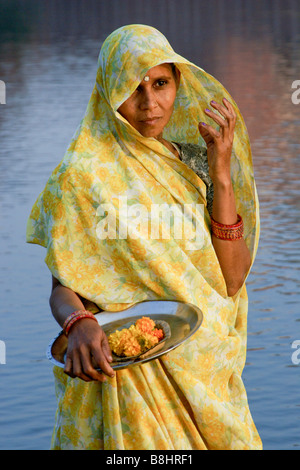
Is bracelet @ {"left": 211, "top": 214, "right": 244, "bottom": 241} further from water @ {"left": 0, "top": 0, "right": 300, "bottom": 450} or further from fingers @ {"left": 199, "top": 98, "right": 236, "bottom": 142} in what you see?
water @ {"left": 0, "top": 0, "right": 300, "bottom": 450}

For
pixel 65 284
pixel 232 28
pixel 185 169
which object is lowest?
pixel 232 28

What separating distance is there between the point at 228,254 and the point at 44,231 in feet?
1.45

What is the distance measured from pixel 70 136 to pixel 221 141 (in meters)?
9.09

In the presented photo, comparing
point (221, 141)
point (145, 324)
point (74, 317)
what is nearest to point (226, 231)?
point (221, 141)

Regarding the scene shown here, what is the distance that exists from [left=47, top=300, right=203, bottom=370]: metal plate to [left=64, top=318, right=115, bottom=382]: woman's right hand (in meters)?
0.04

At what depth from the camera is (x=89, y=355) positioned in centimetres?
223

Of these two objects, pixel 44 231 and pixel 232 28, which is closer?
pixel 44 231

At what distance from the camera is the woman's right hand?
2.21m

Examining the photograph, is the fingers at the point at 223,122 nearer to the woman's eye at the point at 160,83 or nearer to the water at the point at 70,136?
the woman's eye at the point at 160,83

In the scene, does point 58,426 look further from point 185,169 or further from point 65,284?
point 185,169

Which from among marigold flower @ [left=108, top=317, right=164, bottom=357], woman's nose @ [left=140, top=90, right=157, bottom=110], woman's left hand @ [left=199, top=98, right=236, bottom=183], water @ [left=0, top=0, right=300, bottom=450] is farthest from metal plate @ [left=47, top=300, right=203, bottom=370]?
water @ [left=0, top=0, right=300, bottom=450]

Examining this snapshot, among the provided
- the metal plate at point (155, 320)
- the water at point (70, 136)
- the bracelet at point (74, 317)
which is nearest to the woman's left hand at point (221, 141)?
the metal plate at point (155, 320)
